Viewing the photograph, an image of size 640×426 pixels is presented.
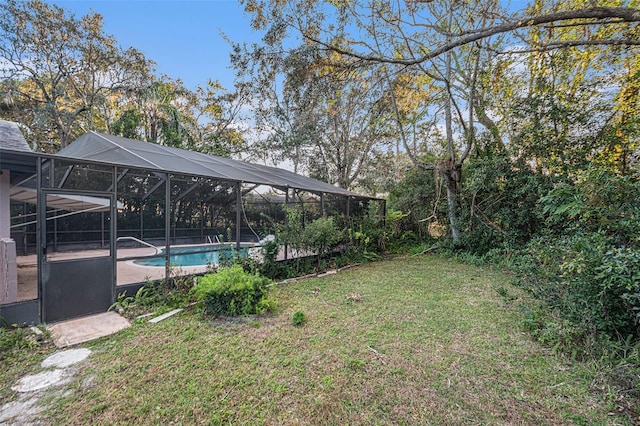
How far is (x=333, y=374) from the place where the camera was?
8.46 feet

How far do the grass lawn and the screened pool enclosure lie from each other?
1106 millimetres

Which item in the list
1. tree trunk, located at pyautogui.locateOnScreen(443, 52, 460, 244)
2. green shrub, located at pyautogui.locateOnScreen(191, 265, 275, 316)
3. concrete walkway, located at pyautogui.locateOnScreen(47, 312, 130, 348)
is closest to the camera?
concrete walkway, located at pyautogui.locateOnScreen(47, 312, 130, 348)

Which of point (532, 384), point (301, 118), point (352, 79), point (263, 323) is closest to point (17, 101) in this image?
point (301, 118)

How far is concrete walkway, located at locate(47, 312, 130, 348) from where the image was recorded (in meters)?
3.24

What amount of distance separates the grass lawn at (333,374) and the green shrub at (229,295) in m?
0.18

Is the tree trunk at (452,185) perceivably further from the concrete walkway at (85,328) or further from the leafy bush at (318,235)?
the concrete walkway at (85,328)

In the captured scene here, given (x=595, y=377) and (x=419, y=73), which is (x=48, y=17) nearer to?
(x=419, y=73)

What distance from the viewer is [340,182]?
14.7 metres

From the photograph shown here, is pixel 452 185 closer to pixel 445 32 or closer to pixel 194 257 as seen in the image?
pixel 445 32

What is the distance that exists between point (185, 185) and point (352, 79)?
578cm

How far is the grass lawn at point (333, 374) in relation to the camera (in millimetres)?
2098

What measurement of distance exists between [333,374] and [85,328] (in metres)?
3.22

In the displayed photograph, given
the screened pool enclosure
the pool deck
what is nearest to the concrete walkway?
the screened pool enclosure

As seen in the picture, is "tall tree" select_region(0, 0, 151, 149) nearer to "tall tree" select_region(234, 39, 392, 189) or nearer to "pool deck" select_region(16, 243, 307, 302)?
"tall tree" select_region(234, 39, 392, 189)
